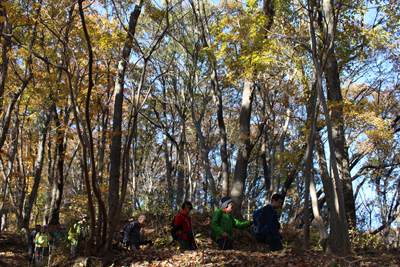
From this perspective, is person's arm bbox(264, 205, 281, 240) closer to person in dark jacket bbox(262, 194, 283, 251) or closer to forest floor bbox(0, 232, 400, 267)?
person in dark jacket bbox(262, 194, 283, 251)

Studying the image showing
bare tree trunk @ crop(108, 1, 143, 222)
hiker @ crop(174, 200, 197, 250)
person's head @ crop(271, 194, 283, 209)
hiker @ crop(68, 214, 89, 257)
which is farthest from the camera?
bare tree trunk @ crop(108, 1, 143, 222)

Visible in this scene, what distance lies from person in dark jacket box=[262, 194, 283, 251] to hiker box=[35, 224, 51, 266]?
6.55 meters

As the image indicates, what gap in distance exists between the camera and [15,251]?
425 inches

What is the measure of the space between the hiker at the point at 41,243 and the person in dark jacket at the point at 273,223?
6.55 metres

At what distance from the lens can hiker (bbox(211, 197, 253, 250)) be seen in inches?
207

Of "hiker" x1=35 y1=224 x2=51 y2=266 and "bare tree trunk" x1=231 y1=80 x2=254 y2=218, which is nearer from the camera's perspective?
"hiker" x1=35 y1=224 x2=51 y2=266

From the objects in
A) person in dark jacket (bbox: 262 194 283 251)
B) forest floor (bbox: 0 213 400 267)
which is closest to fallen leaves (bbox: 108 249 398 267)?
forest floor (bbox: 0 213 400 267)

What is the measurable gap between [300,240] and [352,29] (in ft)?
26.9

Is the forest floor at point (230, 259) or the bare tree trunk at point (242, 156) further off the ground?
the bare tree trunk at point (242, 156)

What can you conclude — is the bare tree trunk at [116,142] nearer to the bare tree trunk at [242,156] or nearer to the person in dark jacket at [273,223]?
the bare tree trunk at [242,156]

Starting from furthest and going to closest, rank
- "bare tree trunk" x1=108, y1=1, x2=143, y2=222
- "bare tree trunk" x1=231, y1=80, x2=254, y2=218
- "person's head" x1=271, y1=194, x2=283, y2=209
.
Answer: "bare tree trunk" x1=231, y1=80, x2=254, y2=218, "bare tree trunk" x1=108, y1=1, x2=143, y2=222, "person's head" x1=271, y1=194, x2=283, y2=209

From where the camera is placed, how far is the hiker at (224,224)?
5.25 meters

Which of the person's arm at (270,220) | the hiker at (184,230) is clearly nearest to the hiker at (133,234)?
the hiker at (184,230)

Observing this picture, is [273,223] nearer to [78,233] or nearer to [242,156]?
[78,233]
